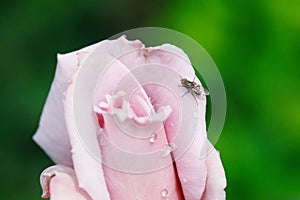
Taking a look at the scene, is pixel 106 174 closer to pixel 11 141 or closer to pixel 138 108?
pixel 138 108

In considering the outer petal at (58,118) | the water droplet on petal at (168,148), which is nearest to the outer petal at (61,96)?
the outer petal at (58,118)

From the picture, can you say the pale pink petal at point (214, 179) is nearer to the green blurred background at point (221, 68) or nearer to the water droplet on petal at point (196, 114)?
the water droplet on petal at point (196, 114)

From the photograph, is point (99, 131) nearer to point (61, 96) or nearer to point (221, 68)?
point (61, 96)

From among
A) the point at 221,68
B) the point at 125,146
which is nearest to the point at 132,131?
the point at 125,146

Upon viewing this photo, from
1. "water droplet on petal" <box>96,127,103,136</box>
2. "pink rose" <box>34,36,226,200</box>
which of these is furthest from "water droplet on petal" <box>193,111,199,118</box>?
"water droplet on petal" <box>96,127,103,136</box>

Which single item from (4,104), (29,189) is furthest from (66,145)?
(4,104)

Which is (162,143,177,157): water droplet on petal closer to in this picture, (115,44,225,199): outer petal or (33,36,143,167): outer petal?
(115,44,225,199): outer petal
